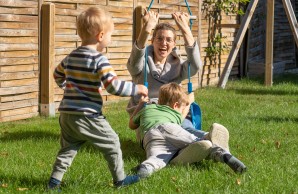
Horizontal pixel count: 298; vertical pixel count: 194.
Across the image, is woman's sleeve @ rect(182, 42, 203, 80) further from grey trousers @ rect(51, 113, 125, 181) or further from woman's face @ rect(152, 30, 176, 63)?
grey trousers @ rect(51, 113, 125, 181)

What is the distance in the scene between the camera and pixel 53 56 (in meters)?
9.51

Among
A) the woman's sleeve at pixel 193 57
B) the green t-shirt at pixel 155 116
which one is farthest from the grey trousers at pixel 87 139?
the woman's sleeve at pixel 193 57

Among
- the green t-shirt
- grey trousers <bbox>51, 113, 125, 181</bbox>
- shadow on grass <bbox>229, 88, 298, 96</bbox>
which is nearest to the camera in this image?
grey trousers <bbox>51, 113, 125, 181</bbox>

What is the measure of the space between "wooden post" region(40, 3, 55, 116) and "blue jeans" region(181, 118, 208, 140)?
9.57ft

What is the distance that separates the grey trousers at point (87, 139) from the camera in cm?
508

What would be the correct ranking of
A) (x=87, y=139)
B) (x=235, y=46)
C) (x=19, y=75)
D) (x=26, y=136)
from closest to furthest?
(x=87, y=139)
(x=26, y=136)
(x=19, y=75)
(x=235, y=46)

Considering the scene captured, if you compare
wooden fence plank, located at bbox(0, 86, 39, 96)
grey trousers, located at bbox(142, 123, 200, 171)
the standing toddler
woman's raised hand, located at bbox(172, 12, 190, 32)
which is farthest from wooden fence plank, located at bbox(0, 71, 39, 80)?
the standing toddler

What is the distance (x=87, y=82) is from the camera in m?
5.02

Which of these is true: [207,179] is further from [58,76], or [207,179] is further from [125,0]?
[125,0]

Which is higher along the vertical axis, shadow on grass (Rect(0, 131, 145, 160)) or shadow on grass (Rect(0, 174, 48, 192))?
shadow on grass (Rect(0, 174, 48, 192))

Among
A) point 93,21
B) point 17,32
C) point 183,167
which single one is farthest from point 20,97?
point 93,21

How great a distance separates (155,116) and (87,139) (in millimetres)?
1548

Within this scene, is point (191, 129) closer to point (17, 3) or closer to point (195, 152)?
point (195, 152)

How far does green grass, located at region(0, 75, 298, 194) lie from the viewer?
5406 mm
